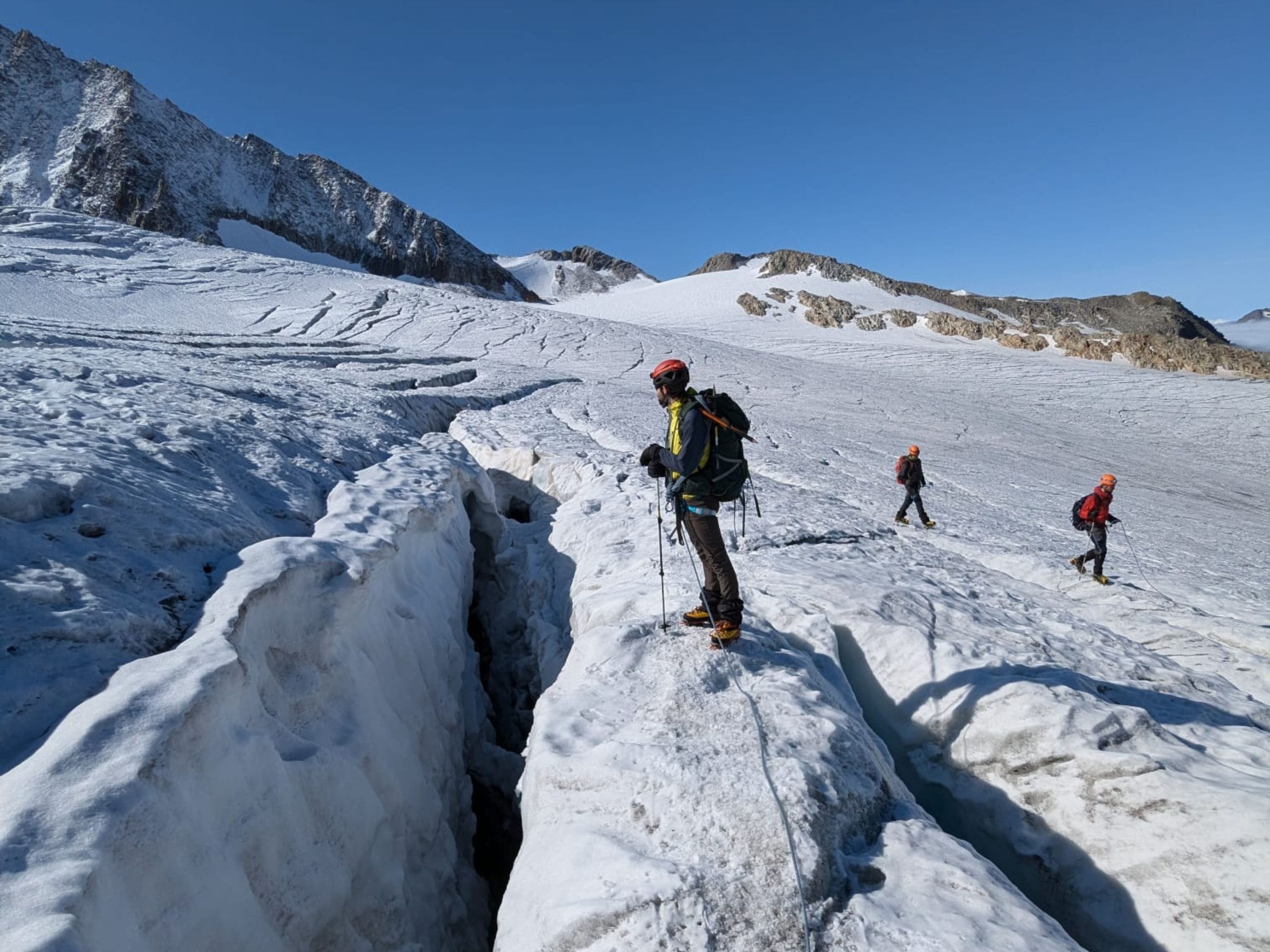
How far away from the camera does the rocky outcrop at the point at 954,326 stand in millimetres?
49062

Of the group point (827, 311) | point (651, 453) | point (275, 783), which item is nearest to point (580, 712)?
point (275, 783)

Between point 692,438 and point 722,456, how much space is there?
0.99 ft

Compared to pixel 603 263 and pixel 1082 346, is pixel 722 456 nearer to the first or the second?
pixel 1082 346

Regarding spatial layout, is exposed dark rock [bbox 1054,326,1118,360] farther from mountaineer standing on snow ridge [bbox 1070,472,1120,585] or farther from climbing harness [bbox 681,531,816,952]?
climbing harness [bbox 681,531,816,952]

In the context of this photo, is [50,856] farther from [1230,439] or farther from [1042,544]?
[1230,439]

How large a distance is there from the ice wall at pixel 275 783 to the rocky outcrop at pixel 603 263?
151323 millimetres

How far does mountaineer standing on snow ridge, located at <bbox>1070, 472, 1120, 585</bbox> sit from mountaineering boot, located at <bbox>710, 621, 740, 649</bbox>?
22.3 feet

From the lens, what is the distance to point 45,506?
398 cm

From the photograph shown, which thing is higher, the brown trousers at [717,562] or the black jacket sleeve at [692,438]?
the black jacket sleeve at [692,438]

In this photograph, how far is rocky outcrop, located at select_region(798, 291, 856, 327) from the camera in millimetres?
55406

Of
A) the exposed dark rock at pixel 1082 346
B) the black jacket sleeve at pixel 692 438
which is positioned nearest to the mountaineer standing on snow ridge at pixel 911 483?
the black jacket sleeve at pixel 692 438

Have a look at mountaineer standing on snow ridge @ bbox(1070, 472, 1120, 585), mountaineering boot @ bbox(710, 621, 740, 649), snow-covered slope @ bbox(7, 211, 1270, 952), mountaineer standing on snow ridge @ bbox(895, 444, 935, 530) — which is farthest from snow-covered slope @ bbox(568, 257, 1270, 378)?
mountaineering boot @ bbox(710, 621, 740, 649)

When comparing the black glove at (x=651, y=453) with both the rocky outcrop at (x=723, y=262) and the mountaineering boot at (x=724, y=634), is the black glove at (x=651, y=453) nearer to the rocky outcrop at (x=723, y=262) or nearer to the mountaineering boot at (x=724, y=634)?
the mountaineering boot at (x=724, y=634)

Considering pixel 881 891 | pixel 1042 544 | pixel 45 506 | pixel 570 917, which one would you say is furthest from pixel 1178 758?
pixel 45 506
